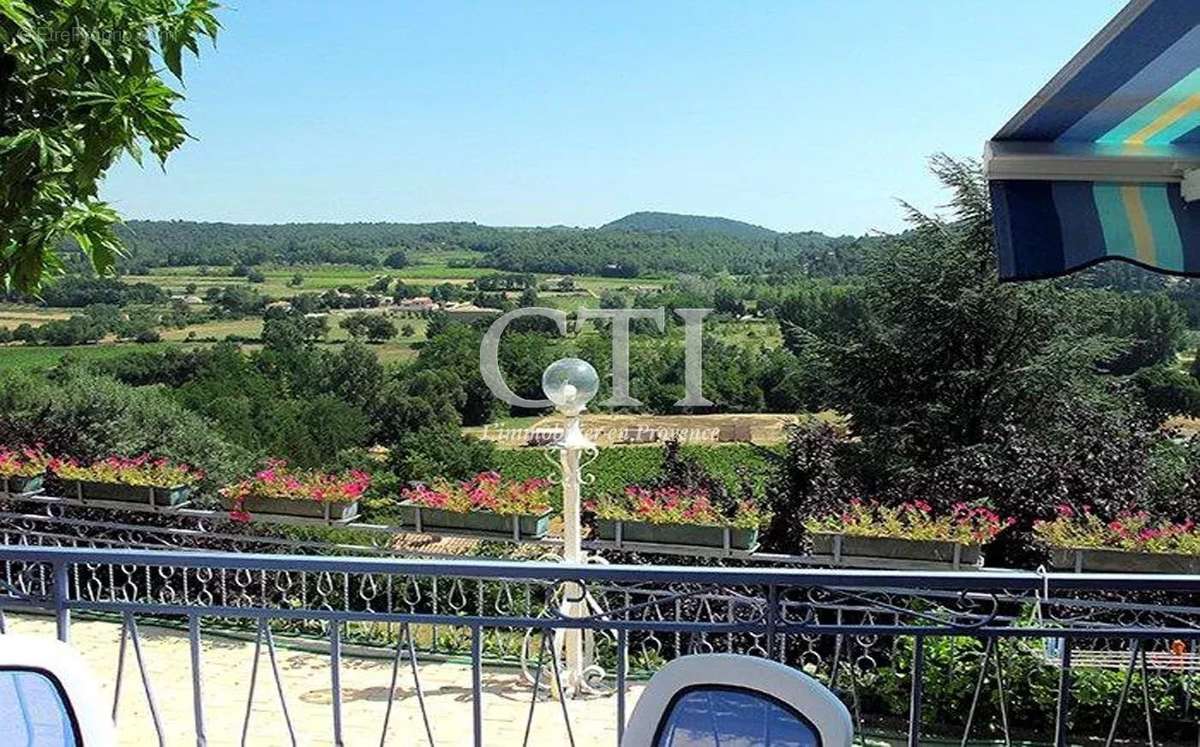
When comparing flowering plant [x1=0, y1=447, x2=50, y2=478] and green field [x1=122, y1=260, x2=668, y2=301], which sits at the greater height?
green field [x1=122, y1=260, x2=668, y2=301]

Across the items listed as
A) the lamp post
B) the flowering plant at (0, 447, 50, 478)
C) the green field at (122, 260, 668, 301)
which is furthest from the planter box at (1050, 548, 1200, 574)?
the green field at (122, 260, 668, 301)

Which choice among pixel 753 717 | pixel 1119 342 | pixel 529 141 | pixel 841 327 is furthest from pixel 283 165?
pixel 753 717

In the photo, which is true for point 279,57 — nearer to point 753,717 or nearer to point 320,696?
point 320,696

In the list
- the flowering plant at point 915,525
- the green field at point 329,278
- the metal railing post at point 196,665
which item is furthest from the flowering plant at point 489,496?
the green field at point 329,278

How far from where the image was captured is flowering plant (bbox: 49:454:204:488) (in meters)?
6.55

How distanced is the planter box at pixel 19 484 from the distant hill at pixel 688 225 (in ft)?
89.9

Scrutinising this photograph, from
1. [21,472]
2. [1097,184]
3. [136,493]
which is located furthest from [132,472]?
[1097,184]

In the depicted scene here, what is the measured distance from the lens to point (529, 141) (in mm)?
46312

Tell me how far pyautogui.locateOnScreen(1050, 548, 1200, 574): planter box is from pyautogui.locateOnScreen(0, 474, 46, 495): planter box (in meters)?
6.42

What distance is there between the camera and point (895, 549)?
224 inches

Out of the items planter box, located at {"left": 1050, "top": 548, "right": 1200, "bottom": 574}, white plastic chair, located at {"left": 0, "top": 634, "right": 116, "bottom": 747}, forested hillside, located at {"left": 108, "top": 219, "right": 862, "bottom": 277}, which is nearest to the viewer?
white plastic chair, located at {"left": 0, "top": 634, "right": 116, "bottom": 747}

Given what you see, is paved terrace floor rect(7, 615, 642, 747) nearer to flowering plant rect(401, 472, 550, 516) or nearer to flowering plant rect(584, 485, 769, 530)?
flowering plant rect(401, 472, 550, 516)

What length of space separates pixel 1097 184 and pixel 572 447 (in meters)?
3.07

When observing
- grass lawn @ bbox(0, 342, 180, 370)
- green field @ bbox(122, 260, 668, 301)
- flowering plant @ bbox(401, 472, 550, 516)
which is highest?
green field @ bbox(122, 260, 668, 301)
